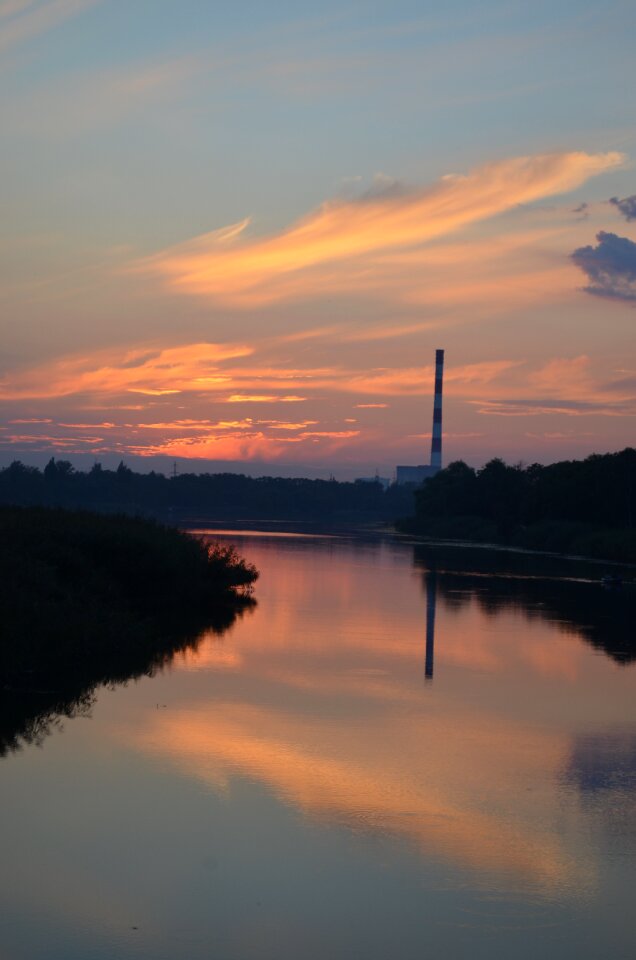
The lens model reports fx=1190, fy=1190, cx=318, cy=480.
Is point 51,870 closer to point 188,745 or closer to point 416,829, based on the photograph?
point 416,829

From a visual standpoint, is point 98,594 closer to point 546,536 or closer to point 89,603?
point 89,603

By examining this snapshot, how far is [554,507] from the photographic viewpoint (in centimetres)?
9056

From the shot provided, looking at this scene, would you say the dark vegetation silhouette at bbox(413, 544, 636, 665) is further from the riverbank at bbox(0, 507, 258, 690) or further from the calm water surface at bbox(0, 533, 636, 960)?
the riverbank at bbox(0, 507, 258, 690)

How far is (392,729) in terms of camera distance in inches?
703

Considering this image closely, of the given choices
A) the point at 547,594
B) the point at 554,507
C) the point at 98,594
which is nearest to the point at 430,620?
the point at 98,594

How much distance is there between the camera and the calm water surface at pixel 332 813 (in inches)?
378

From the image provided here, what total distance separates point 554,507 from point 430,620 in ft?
193

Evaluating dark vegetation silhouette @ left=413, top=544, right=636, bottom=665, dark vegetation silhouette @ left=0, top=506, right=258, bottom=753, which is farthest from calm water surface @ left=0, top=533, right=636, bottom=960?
dark vegetation silhouette @ left=413, top=544, right=636, bottom=665

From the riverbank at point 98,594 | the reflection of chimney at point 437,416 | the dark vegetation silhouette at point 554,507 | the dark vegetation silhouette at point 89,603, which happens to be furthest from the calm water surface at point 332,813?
the reflection of chimney at point 437,416

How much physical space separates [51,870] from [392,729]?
787 cm

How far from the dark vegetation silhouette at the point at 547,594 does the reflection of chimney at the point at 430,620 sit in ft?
0.49

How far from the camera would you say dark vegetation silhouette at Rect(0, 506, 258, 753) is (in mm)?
19688

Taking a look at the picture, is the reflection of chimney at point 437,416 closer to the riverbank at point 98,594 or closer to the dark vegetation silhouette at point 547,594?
the dark vegetation silhouette at point 547,594

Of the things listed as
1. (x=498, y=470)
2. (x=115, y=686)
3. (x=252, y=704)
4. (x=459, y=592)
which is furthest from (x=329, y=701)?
(x=498, y=470)
